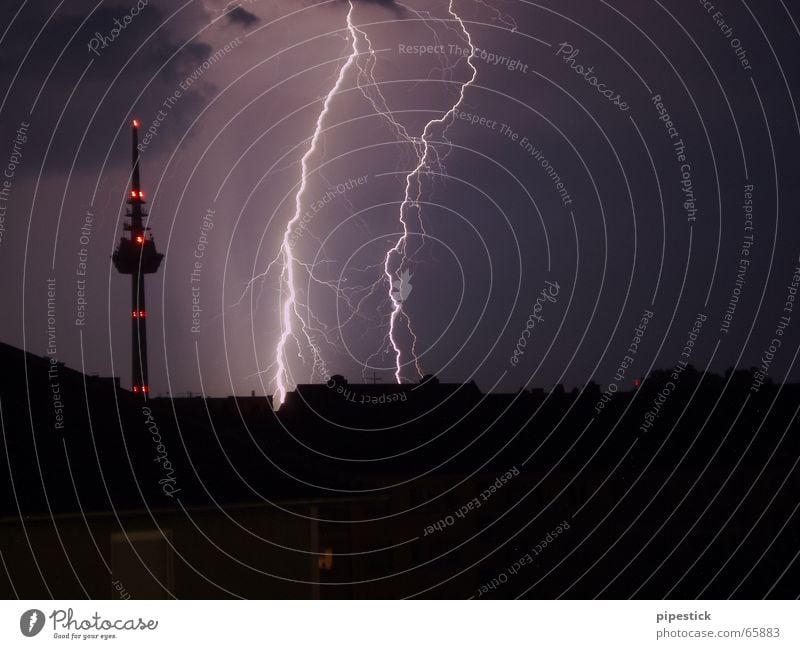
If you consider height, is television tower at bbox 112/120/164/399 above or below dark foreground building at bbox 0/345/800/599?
above

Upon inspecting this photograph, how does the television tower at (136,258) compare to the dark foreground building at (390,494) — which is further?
the television tower at (136,258)

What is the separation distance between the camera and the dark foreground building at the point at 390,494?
1131 centimetres

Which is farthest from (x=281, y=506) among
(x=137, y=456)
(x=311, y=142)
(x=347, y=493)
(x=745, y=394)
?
(x=745, y=394)

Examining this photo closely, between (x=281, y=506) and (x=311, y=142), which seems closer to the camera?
(x=281, y=506)

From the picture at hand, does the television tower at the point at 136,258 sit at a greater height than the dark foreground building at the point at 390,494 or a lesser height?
greater

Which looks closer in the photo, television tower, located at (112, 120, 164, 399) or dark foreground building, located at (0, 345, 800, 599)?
dark foreground building, located at (0, 345, 800, 599)

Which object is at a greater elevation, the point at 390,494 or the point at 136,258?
the point at 136,258

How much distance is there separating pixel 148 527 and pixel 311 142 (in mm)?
5759

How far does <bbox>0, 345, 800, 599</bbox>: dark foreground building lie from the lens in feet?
37.1

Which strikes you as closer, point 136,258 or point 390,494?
point 390,494

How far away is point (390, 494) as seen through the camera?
14.0 metres
